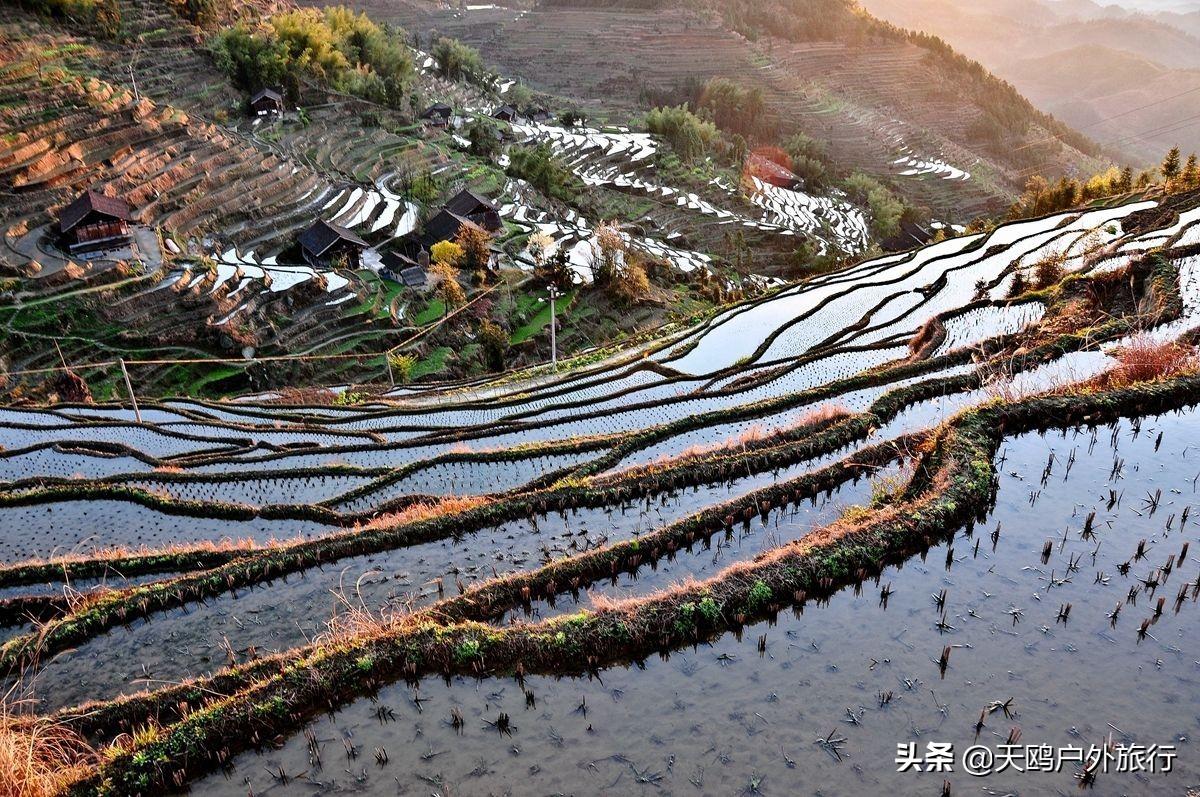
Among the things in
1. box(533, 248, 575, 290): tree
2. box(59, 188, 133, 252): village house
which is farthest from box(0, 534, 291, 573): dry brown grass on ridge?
box(533, 248, 575, 290): tree

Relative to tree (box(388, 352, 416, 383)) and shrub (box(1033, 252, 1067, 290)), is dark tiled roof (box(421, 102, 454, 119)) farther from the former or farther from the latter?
shrub (box(1033, 252, 1067, 290))

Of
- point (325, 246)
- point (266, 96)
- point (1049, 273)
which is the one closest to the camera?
point (1049, 273)

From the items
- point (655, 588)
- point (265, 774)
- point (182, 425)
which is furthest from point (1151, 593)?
point (182, 425)

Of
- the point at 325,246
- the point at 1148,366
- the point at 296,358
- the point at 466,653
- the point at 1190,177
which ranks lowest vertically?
the point at 296,358

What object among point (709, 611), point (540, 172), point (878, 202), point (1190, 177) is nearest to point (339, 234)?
point (540, 172)

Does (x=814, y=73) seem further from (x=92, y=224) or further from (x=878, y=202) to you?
(x=92, y=224)

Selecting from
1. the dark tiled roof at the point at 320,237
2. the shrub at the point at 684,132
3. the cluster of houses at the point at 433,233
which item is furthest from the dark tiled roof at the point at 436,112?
the dark tiled roof at the point at 320,237

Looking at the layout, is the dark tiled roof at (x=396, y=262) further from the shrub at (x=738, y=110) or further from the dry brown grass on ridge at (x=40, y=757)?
the shrub at (x=738, y=110)
